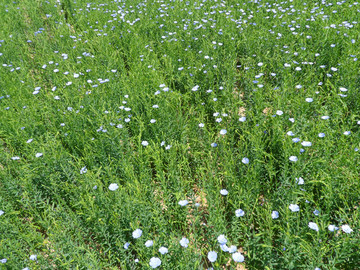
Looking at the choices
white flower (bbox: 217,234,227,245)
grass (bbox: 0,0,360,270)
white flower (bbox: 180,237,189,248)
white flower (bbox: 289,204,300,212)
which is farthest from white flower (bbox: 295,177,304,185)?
white flower (bbox: 180,237,189,248)

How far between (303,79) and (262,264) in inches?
97.8

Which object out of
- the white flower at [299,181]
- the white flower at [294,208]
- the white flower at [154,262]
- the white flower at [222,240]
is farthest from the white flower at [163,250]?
the white flower at [299,181]

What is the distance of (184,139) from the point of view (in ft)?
9.73

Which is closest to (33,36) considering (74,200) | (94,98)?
(94,98)

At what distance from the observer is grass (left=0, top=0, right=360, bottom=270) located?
77.2 inches

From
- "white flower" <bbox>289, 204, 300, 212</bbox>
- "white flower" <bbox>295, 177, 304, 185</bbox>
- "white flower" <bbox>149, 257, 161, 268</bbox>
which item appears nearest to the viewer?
"white flower" <bbox>149, 257, 161, 268</bbox>

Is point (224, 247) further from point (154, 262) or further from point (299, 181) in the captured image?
point (299, 181)

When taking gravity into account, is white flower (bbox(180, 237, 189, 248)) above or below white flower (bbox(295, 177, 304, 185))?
below

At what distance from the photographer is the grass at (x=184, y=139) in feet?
6.43

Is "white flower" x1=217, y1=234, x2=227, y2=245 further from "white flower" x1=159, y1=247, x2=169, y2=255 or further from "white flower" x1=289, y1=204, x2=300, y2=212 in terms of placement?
"white flower" x1=289, y1=204, x2=300, y2=212

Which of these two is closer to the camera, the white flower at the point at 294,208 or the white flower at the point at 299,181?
the white flower at the point at 294,208

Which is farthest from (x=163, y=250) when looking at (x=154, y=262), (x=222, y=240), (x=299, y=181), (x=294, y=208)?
(x=299, y=181)

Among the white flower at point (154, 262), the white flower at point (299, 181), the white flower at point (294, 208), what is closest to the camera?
the white flower at point (154, 262)

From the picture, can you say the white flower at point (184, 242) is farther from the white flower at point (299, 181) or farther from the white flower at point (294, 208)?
the white flower at point (299, 181)
